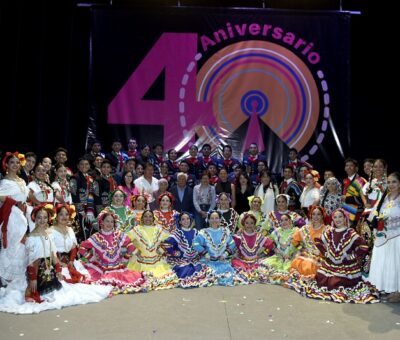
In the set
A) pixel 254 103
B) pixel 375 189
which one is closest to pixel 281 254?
pixel 375 189

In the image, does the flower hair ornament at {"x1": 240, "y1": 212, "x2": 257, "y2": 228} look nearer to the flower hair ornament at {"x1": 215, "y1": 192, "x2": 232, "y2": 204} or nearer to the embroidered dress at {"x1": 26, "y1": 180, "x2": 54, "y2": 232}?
the flower hair ornament at {"x1": 215, "y1": 192, "x2": 232, "y2": 204}

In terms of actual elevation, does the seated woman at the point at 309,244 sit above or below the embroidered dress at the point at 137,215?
below

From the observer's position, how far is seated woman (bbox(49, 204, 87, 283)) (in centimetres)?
519

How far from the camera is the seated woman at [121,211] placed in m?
6.20

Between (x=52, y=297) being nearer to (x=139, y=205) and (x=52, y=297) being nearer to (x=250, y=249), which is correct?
(x=139, y=205)

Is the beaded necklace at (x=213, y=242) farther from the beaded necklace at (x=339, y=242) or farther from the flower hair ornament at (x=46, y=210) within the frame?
the flower hair ornament at (x=46, y=210)

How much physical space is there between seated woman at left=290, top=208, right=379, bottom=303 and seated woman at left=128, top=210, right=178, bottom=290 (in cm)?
137

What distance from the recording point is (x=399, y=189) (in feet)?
16.3

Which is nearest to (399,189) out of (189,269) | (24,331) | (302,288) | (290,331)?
(302,288)

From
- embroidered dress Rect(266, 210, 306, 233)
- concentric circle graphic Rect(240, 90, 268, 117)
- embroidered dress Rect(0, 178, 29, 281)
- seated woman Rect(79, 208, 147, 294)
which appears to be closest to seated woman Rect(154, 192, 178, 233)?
seated woman Rect(79, 208, 147, 294)

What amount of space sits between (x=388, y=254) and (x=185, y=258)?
2.11 meters

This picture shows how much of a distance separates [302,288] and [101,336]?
210cm

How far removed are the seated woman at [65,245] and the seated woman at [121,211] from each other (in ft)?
2.81

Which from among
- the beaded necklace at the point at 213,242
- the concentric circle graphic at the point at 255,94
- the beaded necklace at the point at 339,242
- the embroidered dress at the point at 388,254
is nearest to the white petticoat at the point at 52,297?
the beaded necklace at the point at 213,242
